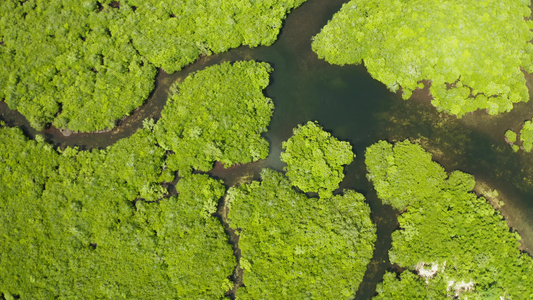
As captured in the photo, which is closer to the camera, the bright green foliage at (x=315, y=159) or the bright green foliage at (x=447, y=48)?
the bright green foliage at (x=315, y=159)

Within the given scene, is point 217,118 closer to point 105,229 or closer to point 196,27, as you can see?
point 196,27

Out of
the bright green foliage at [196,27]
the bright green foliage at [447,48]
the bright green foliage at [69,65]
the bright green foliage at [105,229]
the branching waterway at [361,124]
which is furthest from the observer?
the bright green foliage at [196,27]

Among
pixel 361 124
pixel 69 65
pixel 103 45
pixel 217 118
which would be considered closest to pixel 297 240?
pixel 361 124

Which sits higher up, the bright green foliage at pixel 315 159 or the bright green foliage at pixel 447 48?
the bright green foliage at pixel 447 48

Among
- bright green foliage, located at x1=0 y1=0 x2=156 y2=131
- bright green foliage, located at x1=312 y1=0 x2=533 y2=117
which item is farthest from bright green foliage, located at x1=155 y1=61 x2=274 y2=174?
bright green foliage, located at x1=312 y1=0 x2=533 y2=117

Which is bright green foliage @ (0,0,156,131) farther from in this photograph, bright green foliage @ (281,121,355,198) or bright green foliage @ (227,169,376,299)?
bright green foliage @ (281,121,355,198)

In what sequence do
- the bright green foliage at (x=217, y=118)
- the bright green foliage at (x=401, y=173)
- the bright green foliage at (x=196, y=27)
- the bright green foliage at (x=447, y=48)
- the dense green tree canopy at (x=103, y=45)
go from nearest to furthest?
the bright green foliage at (x=401, y=173) → the bright green foliage at (x=217, y=118) → the dense green tree canopy at (x=103, y=45) → the bright green foliage at (x=447, y=48) → the bright green foliage at (x=196, y=27)

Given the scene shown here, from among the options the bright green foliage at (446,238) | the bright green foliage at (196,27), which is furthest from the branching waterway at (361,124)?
the bright green foliage at (446,238)

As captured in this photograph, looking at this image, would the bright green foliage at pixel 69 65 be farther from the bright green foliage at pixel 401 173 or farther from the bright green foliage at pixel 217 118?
the bright green foliage at pixel 401 173
